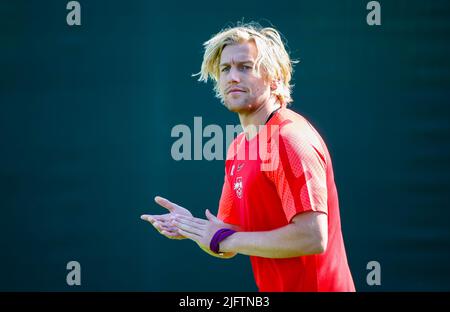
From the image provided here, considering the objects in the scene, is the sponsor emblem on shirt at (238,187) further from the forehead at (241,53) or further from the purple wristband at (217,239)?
the forehead at (241,53)

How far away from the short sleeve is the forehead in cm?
50

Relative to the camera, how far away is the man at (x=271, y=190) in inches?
89.3

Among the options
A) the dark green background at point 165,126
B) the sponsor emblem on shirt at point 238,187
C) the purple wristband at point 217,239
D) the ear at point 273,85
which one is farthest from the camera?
the dark green background at point 165,126

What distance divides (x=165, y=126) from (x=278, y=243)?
2.11 meters

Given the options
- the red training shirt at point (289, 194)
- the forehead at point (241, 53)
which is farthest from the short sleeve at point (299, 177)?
the forehead at point (241, 53)

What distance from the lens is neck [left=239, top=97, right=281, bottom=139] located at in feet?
8.68

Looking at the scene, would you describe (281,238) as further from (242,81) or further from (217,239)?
(242,81)

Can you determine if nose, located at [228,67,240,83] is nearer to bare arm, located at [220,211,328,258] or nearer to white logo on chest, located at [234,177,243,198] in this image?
white logo on chest, located at [234,177,243,198]

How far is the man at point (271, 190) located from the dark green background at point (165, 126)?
56.1 inches
